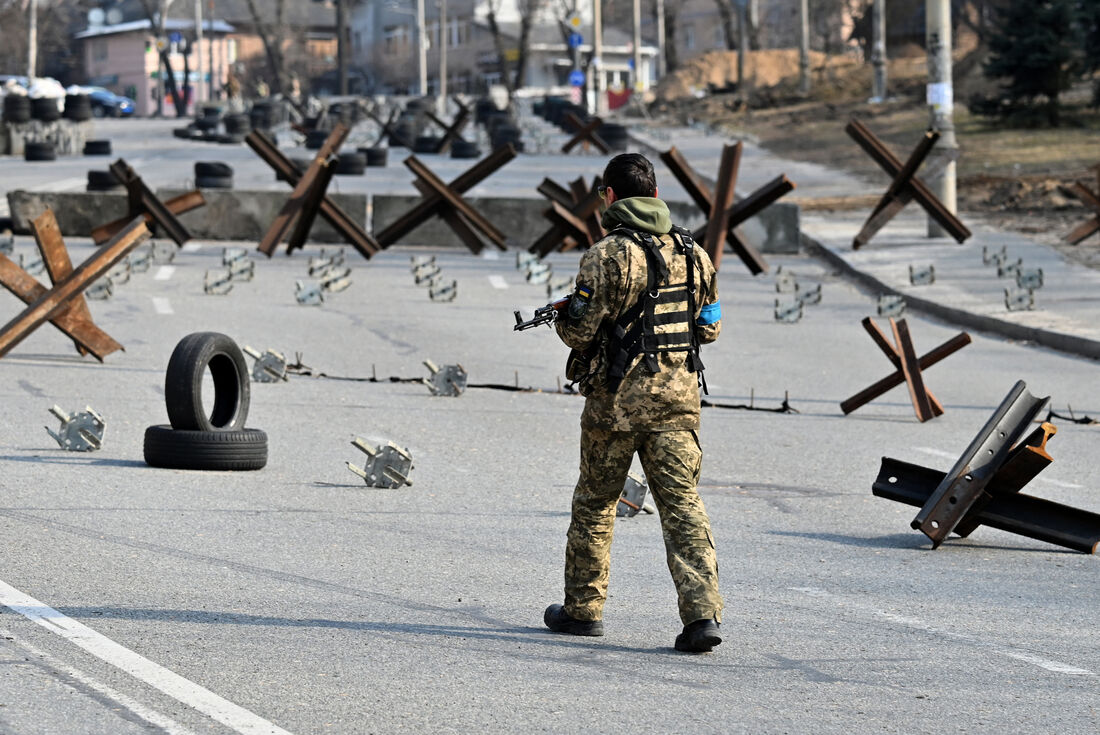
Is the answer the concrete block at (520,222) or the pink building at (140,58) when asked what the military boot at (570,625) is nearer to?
the concrete block at (520,222)

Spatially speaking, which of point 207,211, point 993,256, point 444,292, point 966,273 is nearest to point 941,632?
point 444,292

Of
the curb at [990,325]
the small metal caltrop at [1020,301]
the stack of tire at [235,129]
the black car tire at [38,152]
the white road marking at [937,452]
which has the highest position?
the stack of tire at [235,129]

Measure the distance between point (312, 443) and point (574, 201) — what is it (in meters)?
11.7

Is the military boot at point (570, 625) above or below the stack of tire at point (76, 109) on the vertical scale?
below

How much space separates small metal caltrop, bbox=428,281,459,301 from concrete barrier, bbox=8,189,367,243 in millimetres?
6874

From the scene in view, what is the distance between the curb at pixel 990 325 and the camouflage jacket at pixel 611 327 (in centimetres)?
1025

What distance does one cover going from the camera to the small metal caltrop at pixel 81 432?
32.0 feet

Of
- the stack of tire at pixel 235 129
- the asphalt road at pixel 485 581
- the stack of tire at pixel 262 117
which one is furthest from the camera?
the stack of tire at pixel 262 117

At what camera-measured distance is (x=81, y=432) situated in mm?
9805

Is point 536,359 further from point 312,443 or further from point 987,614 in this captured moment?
point 987,614

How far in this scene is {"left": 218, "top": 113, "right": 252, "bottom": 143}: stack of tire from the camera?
5712 centimetres

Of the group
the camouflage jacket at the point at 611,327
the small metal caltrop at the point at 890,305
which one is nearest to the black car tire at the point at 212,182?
the small metal caltrop at the point at 890,305

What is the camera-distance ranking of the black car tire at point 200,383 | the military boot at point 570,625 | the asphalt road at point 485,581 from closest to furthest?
the asphalt road at point 485,581 < the military boot at point 570,625 < the black car tire at point 200,383

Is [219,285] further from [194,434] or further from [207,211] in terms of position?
[194,434]
